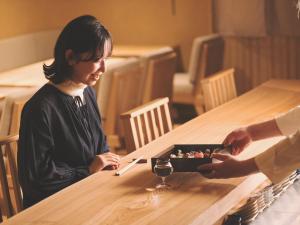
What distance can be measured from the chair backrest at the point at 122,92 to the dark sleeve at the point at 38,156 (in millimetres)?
2099

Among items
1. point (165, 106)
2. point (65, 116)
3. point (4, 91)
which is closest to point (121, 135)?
point (4, 91)

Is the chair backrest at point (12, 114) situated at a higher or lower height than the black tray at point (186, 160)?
lower

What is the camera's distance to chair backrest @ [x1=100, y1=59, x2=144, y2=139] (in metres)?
4.52

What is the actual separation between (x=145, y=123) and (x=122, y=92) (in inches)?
62.9

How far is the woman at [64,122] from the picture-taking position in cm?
237

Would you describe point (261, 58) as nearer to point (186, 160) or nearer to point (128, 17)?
point (128, 17)

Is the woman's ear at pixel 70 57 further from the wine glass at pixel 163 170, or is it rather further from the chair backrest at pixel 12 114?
the chair backrest at pixel 12 114

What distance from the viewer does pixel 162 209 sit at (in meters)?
2.02

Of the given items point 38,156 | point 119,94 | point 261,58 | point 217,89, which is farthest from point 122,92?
point 38,156

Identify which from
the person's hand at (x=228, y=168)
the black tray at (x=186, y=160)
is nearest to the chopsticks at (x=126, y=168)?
the black tray at (x=186, y=160)

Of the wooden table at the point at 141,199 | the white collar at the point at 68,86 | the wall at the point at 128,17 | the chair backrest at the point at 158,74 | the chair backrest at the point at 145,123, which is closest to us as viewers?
the wooden table at the point at 141,199

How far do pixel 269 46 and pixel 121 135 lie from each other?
1.83 metres

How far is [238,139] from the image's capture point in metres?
2.49

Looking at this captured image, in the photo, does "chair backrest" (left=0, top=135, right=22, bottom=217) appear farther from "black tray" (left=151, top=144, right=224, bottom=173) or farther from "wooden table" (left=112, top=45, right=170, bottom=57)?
"wooden table" (left=112, top=45, right=170, bottom=57)
